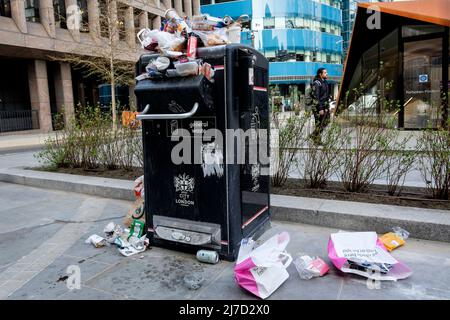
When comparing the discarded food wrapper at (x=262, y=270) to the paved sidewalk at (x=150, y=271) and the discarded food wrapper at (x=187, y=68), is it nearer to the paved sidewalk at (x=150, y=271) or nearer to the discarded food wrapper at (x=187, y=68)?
the paved sidewalk at (x=150, y=271)

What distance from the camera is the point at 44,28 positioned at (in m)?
23.0

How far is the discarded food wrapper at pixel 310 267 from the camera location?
292cm

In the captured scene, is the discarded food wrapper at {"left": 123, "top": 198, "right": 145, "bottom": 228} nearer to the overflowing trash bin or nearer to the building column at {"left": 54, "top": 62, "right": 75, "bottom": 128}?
the overflowing trash bin

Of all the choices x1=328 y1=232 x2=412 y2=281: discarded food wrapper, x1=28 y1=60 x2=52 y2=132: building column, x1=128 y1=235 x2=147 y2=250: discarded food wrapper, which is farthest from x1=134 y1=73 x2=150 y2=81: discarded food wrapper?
x1=28 y1=60 x2=52 y2=132: building column

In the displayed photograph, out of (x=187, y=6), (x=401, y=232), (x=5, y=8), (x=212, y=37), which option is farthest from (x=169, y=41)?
(x=187, y=6)

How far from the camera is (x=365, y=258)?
296 centimetres

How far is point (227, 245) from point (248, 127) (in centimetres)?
112

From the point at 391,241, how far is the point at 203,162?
194 cm

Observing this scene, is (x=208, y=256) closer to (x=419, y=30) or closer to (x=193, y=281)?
(x=193, y=281)

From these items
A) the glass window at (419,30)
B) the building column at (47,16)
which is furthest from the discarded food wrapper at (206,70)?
the building column at (47,16)

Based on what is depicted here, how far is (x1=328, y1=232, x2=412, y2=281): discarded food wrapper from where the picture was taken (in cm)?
287

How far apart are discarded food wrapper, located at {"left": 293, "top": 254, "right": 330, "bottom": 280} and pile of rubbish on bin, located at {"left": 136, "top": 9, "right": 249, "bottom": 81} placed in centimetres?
170

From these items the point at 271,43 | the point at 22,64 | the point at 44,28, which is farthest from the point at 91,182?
the point at 271,43

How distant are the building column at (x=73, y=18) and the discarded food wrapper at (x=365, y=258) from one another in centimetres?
2595
